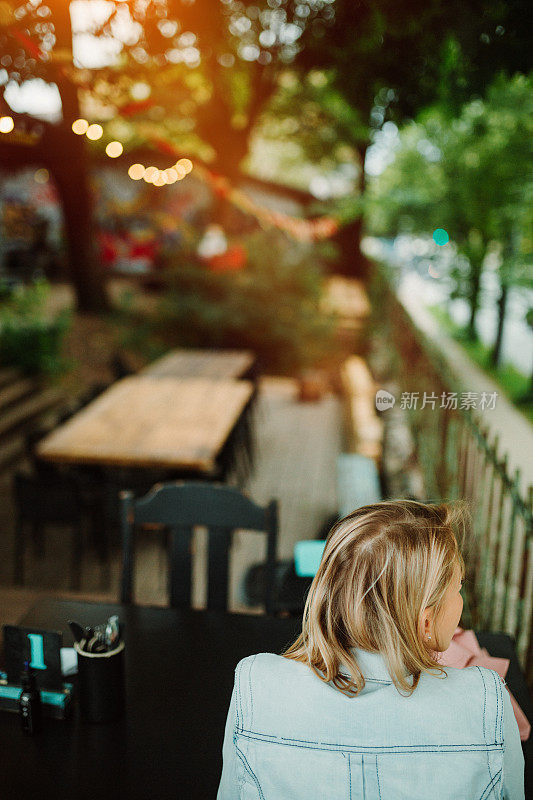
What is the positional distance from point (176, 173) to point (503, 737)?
19.2ft

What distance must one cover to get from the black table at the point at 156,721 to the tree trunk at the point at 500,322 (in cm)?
548

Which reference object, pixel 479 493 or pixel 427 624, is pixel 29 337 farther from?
pixel 427 624

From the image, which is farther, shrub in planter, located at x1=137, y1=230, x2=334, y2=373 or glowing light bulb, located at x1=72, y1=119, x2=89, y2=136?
shrub in planter, located at x1=137, y1=230, x2=334, y2=373

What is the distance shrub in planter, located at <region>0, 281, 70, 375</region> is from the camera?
7781 millimetres

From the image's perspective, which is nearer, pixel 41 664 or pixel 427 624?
pixel 427 624

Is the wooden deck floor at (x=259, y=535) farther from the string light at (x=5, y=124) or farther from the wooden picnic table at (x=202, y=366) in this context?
the string light at (x=5, y=124)

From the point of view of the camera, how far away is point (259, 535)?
520 cm

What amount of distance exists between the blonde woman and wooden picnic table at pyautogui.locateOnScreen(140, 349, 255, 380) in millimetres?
5508

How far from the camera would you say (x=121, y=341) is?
10320 millimetres

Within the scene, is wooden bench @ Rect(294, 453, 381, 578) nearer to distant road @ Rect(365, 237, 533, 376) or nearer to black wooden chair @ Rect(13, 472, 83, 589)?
black wooden chair @ Rect(13, 472, 83, 589)

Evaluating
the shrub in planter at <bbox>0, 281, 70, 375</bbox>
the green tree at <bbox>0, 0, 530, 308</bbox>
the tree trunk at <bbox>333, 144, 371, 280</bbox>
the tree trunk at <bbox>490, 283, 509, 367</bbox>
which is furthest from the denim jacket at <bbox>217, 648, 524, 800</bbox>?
the tree trunk at <bbox>333, 144, 371, 280</bbox>

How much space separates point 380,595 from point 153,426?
151 inches

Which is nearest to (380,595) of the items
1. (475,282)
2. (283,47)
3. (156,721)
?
(156,721)

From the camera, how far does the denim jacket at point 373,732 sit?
1150 mm
